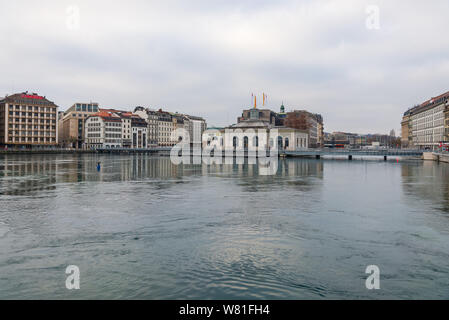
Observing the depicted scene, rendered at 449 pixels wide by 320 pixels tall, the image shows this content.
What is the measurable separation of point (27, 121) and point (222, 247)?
137562 millimetres

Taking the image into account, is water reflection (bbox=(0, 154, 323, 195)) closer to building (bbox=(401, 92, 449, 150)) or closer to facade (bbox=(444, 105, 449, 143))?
facade (bbox=(444, 105, 449, 143))

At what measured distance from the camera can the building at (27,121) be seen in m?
130

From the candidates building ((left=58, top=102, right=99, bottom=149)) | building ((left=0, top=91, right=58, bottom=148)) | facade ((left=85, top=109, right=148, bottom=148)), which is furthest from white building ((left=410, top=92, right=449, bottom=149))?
building ((left=58, top=102, right=99, bottom=149))

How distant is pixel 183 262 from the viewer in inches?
528

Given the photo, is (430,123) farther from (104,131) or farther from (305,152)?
(104,131)

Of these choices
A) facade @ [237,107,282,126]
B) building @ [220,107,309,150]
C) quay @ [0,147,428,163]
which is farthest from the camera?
facade @ [237,107,282,126]

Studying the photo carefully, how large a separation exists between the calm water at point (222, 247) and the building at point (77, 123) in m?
139

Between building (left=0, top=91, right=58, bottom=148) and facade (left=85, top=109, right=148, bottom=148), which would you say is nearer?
building (left=0, top=91, right=58, bottom=148)

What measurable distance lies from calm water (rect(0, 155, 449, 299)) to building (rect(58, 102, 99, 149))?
139344 millimetres

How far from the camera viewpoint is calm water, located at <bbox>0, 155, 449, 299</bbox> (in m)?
11.3

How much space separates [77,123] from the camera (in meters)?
159

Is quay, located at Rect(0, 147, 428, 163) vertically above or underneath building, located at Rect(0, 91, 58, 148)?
underneath

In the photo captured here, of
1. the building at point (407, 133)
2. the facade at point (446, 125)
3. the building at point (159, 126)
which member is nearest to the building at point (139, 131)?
the building at point (159, 126)
